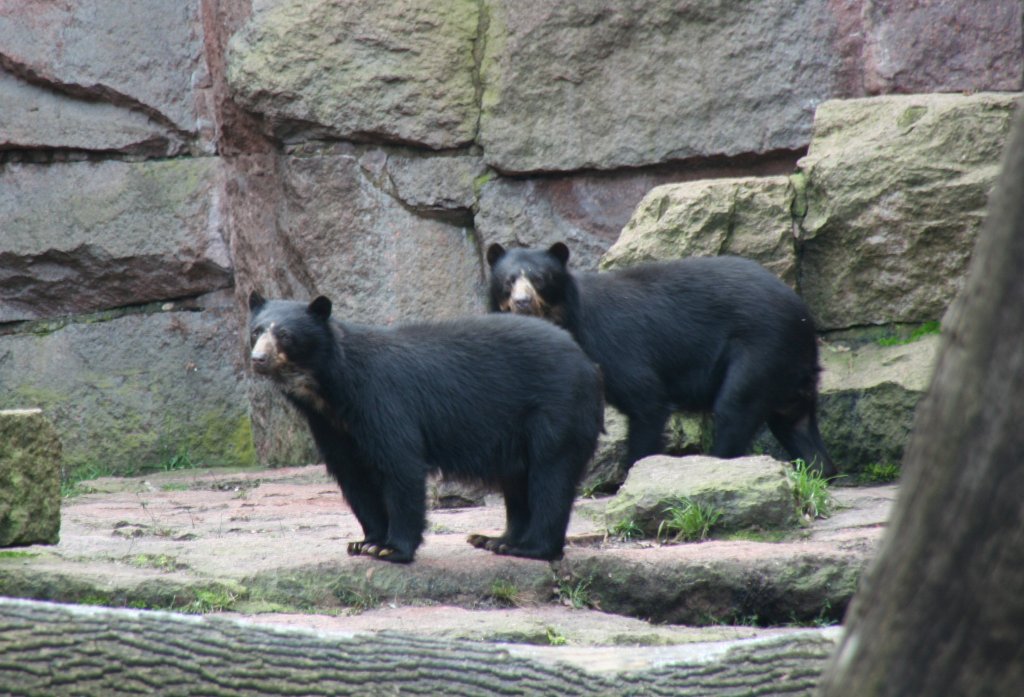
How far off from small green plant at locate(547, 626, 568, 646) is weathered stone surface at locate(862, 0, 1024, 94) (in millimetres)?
4675

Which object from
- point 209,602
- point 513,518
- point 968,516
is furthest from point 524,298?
point 968,516

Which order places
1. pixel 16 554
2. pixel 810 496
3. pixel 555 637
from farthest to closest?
pixel 810 496, pixel 16 554, pixel 555 637

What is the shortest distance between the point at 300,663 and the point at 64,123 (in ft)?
21.2

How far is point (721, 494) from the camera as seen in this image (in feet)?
19.2

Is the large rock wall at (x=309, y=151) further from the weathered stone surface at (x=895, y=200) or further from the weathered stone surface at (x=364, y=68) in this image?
the weathered stone surface at (x=895, y=200)

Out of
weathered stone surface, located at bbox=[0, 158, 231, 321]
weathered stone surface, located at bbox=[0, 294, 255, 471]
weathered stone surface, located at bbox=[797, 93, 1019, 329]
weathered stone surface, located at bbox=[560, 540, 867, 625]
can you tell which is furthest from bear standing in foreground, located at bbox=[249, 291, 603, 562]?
weathered stone surface, located at bbox=[0, 294, 255, 471]

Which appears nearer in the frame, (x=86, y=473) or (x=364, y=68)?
(x=364, y=68)

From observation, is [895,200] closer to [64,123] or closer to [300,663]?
[300,663]

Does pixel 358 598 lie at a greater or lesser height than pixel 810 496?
lesser

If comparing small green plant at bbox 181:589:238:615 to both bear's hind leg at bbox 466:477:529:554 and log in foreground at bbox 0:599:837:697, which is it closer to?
bear's hind leg at bbox 466:477:529:554

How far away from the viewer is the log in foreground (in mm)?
3400

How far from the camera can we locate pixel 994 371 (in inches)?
71.8

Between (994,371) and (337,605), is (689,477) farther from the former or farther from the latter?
(994,371)

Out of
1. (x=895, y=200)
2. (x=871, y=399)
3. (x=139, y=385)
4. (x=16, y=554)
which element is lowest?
(x=139, y=385)
